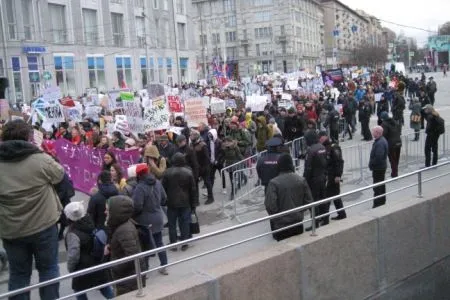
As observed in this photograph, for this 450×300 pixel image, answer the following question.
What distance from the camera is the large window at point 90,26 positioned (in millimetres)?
47469

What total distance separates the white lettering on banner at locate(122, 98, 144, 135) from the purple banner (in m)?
1.25

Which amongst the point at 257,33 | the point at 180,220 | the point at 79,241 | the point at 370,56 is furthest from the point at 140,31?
the point at 370,56

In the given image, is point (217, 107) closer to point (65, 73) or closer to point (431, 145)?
point (431, 145)

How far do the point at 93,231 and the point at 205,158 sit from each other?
20.1ft

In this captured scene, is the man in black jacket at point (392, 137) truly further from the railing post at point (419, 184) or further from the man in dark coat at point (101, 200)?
the man in dark coat at point (101, 200)

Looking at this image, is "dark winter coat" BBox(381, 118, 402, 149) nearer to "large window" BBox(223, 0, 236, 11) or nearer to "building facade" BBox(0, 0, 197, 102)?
"building facade" BBox(0, 0, 197, 102)

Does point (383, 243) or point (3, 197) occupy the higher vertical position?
point (3, 197)

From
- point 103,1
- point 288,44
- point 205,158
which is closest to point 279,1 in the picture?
point 288,44

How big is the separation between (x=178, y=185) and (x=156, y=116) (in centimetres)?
499

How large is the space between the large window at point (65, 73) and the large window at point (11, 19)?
4238 millimetres

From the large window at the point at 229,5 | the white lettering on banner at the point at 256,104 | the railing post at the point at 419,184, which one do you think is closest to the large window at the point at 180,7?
the white lettering on banner at the point at 256,104

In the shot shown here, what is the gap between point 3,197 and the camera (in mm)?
4781

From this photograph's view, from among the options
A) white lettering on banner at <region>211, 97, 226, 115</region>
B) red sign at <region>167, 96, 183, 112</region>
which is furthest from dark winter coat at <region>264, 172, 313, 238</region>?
white lettering on banner at <region>211, 97, 226, 115</region>

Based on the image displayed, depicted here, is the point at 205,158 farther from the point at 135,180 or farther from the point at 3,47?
the point at 3,47
